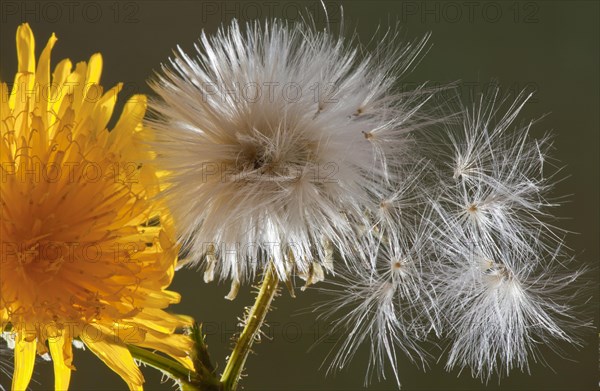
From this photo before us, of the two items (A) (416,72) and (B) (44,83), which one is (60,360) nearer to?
(B) (44,83)

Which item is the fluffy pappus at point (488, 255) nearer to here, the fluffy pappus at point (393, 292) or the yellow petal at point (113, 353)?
the fluffy pappus at point (393, 292)

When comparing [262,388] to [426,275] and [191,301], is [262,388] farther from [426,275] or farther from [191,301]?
[426,275]

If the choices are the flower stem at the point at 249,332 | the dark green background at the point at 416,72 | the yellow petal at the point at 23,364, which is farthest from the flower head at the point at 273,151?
the dark green background at the point at 416,72

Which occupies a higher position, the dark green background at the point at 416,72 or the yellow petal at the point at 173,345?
the dark green background at the point at 416,72

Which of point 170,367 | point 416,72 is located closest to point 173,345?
point 170,367

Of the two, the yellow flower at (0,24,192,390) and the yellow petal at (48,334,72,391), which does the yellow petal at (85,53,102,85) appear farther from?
the yellow petal at (48,334,72,391)

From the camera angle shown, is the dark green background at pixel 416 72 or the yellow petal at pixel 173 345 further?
the dark green background at pixel 416 72

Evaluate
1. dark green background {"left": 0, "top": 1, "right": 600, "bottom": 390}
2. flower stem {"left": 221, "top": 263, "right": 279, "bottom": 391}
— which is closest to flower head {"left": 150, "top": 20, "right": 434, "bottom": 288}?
flower stem {"left": 221, "top": 263, "right": 279, "bottom": 391}

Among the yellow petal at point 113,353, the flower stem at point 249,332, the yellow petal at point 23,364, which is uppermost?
the flower stem at point 249,332

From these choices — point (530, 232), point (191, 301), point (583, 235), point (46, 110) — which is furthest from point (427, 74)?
point (46, 110)
